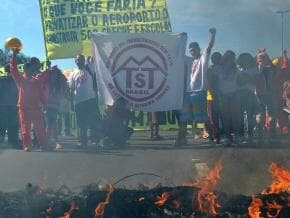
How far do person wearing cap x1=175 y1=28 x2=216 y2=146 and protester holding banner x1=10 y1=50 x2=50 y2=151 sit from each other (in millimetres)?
2548

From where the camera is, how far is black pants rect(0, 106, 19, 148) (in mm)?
11039

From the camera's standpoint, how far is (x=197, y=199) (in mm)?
4875

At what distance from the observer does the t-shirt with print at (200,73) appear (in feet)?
31.9

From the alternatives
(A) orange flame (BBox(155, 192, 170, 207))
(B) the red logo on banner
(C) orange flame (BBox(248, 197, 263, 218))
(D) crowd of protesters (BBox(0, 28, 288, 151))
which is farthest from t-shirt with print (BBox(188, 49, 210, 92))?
(C) orange flame (BBox(248, 197, 263, 218))

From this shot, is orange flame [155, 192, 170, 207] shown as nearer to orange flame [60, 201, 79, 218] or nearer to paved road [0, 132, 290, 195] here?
orange flame [60, 201, 79, 218]

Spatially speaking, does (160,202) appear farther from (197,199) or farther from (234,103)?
(234,103)

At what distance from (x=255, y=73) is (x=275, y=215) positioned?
5.60 metres

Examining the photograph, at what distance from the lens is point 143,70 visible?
10.2m

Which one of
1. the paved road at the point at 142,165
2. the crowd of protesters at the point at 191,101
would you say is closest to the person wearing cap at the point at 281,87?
the crowd of protesters at the point at 191,101

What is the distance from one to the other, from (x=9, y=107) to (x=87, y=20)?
2720 mm

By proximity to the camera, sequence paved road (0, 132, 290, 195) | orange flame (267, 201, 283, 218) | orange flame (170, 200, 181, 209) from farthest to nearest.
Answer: paved road (0, 132, 290, 195)
orange flame (170, 200, 181, 209)
orange flame (267, 201, 283, 218)

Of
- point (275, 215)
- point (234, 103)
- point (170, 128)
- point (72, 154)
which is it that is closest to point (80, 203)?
point (275, 215)

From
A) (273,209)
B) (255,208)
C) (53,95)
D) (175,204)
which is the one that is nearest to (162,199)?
(175,204)

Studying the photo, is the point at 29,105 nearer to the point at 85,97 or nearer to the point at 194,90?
the point at 85,97
